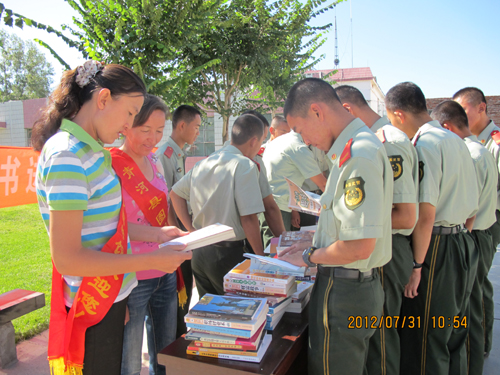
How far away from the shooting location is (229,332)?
4.42ft

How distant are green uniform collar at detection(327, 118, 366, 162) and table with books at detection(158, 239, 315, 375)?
0.57 metres

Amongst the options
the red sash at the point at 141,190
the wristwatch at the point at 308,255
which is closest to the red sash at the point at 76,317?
the red sash at the point at 141,190

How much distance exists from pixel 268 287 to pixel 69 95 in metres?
1.25

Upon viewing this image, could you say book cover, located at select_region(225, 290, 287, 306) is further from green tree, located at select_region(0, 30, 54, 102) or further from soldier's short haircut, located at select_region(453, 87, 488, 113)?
green tree, located at select_region(0, 30, 54, 102)

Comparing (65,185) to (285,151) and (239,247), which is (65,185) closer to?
(239,247)

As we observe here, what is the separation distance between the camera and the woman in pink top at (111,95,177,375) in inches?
67.2

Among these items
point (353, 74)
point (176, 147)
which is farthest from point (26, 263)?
point (353, 74)

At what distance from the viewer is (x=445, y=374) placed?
2176 millimetres

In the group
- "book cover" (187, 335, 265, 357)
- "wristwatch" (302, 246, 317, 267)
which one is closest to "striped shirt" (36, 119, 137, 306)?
"book cover" (187, 335, 265, 357)

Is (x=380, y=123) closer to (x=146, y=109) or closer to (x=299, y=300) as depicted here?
(x=299, y=300)

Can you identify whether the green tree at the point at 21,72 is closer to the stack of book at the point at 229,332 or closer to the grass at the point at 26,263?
the grass at the point at 26,263

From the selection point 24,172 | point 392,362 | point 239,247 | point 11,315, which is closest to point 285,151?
point 239,247

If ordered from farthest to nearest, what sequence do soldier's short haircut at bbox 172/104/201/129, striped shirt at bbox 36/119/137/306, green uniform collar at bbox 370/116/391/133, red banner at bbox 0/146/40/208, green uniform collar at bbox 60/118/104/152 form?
red banner at bbox 0/146/40/208 → soldier's short haircut at bbox 172/104/201/129 → green uniform collar at bbox 370/116/391/133 → green uniform collar at bbox 60/118/104/152 → striped shirt at bbox 36/119/137/306

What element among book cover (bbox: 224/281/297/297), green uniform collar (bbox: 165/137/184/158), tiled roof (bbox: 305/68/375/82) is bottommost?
book cover (bbox: 224/281/297/297)
